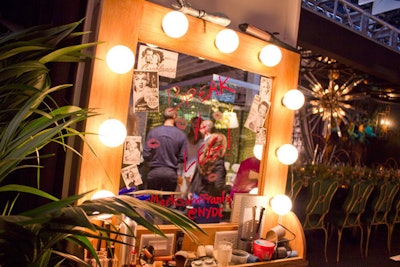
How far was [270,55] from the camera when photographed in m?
2.18

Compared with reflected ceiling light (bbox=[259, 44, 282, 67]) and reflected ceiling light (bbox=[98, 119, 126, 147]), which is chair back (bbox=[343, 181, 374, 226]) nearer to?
reflected ceiling light (bbox=[259, 44, 282, 67])

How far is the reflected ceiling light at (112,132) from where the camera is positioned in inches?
64.4

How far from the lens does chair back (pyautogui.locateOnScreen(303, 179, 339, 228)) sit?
14.2ft

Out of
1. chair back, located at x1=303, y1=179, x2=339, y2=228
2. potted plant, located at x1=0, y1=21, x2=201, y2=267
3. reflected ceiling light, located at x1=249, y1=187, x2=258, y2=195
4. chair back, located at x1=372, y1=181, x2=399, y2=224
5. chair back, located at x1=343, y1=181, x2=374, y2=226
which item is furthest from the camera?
chair back, located at x1=372, y1=181, x2=399, y2=224

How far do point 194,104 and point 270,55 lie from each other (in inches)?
21.7

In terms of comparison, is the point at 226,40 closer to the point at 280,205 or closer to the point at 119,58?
the point at 119,58

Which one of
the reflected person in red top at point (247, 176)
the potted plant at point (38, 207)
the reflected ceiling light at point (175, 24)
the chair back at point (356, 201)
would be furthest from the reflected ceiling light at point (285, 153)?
the chair back at point (356, 201)

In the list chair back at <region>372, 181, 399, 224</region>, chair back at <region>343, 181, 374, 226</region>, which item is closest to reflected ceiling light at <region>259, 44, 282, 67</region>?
chair back at <region>343, 181, 374, 226</region>

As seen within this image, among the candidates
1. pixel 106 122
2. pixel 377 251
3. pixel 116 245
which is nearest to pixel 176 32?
pixel 106 122

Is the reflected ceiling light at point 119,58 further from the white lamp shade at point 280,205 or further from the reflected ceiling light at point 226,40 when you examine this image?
the white lamp shade at point 280,205

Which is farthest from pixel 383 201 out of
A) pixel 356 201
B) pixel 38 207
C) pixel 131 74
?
pixel 38 207

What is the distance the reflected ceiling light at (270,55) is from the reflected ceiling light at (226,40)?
0.23 meters

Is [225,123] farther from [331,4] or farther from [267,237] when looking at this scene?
[331,4]

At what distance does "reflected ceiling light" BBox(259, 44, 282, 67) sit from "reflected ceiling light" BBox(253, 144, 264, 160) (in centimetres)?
50
